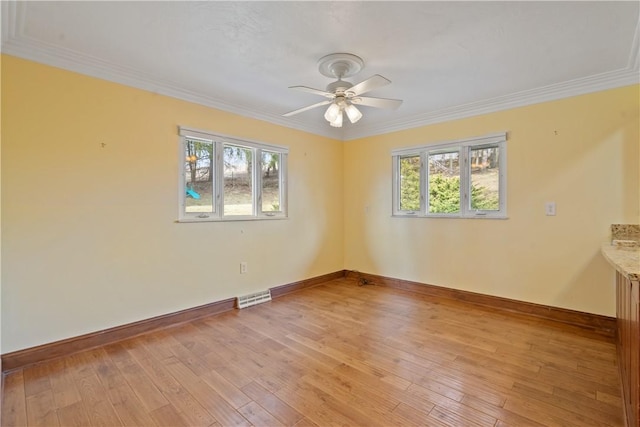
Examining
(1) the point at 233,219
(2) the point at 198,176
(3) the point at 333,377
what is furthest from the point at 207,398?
(2) the point at 198,176

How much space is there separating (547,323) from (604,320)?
1.46 ft

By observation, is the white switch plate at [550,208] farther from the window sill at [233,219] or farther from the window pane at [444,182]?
the window sill at [233,219]

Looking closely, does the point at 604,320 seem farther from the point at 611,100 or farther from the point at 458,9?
the point at 458,9

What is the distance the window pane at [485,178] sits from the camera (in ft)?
11.6

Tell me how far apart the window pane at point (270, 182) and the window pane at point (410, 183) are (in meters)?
1.78

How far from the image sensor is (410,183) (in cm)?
431

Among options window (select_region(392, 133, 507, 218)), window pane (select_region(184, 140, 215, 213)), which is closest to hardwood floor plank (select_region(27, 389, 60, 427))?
window pane (select_region(184, 140, 215, 213))

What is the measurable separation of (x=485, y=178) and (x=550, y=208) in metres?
0.73

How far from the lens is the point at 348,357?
2.37 meters

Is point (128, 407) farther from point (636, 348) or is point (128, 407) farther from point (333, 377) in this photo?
point (636, 348)

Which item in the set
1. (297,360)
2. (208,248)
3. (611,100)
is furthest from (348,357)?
(611,100)

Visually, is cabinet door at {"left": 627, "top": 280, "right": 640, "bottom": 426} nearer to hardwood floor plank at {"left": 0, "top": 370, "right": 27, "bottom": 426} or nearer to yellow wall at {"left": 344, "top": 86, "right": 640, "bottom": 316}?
yellow wall at {"left": 344, "top": 86, "right": 640, "bottom": 316}

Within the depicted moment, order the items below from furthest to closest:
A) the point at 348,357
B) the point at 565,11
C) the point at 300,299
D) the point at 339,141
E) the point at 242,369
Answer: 1. the point at 339,141
2. the point at 300,299
3. the point at 348,357
4. the point at 242,369
5. the point at 565,11

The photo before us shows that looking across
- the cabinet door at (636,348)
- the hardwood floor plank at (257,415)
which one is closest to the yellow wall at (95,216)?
the hardwood floor plank at (257,415)
